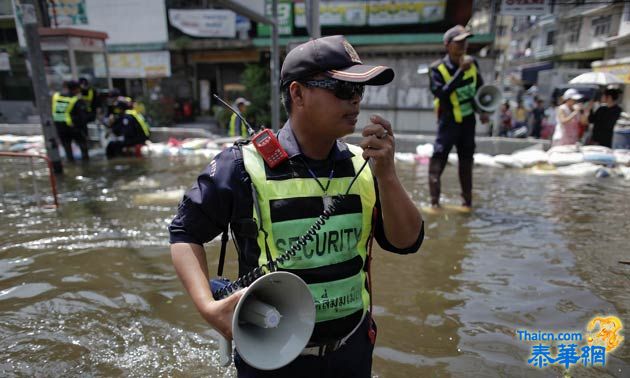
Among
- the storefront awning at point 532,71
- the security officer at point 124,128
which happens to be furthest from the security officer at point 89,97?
the storefront awning at point 532,71

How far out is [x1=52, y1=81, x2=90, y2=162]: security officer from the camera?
9.62 m

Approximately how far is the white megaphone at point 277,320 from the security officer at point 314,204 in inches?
5.0

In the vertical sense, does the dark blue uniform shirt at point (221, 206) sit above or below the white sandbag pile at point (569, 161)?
above

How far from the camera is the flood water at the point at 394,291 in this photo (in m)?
2.76

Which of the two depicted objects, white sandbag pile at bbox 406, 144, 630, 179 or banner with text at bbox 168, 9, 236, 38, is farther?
banner with text at bbox 168, 9, 236, 38

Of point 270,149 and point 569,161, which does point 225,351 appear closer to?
point 270,149

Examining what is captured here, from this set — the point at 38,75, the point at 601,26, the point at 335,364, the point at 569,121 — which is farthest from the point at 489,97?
the point at 601,26

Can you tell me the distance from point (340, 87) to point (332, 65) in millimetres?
76

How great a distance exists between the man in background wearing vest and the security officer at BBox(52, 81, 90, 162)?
787 centimetres

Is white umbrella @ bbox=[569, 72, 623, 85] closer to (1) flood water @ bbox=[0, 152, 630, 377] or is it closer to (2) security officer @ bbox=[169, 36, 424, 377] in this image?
(1) flood water @ bbox=[0, 152, 630, 377]

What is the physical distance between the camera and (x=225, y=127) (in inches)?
660
